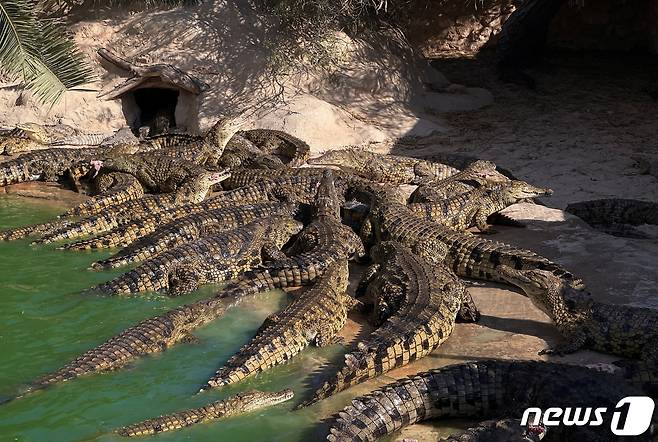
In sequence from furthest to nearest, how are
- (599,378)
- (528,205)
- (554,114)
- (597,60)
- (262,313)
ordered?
(597,60), (554,114), (528,205), (262,313), (599,378)

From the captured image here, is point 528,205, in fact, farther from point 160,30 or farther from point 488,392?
point 160,30

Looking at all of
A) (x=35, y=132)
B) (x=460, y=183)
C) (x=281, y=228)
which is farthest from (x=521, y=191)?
(x=35, y=132)

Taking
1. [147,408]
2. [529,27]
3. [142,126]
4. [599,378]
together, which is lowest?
[147,408]

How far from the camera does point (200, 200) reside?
10844mm

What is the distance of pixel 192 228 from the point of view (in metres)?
9.44

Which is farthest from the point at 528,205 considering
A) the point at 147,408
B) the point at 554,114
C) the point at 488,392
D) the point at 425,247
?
the point at 147,408

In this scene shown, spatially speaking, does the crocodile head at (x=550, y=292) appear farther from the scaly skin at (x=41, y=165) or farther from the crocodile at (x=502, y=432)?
the scaly skin at (x=41, y=165)

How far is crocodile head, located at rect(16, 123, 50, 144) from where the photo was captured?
13102mm

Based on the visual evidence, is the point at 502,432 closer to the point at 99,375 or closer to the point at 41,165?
the point at 99,375

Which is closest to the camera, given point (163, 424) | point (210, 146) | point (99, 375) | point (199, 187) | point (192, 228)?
point (163, 424)

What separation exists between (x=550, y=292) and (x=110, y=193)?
6232 millimetres

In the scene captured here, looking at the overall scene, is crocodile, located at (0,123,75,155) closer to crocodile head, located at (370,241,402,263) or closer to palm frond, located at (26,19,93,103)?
palm frond, located at (26,19,93,103)

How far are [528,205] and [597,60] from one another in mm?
8386

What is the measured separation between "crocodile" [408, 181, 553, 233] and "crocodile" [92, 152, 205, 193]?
3442mm
